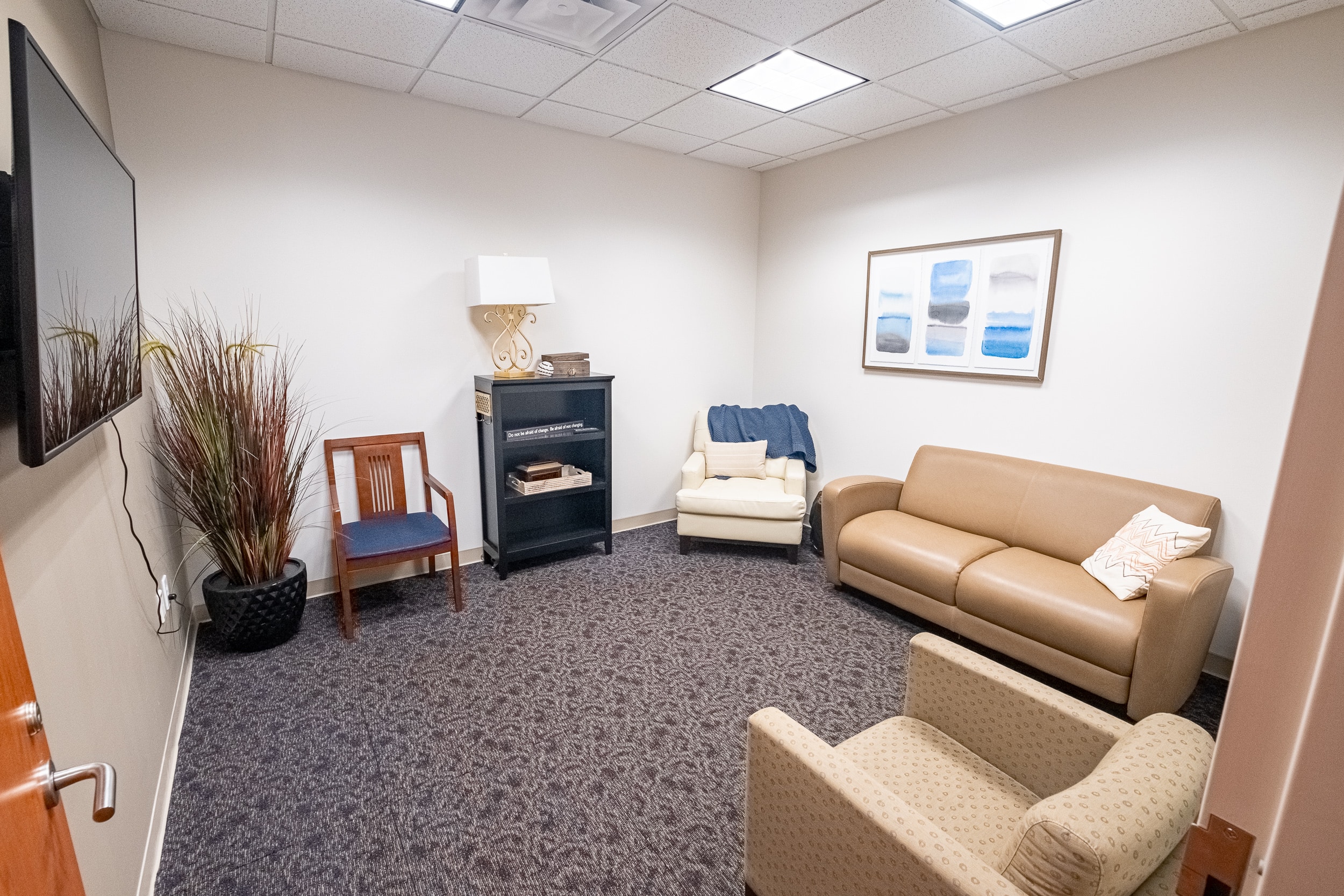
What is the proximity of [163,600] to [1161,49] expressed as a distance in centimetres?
428

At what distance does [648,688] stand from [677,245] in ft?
9.49

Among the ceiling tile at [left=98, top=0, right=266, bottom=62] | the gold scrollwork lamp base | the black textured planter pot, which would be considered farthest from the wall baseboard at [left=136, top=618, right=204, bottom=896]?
the ceiling tile at [left=98, top=0, right=266, bottom=62]

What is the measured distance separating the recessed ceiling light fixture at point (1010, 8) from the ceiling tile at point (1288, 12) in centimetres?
71

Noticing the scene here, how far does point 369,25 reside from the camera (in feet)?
7.71

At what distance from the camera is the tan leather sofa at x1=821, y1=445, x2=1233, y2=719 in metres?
2.16

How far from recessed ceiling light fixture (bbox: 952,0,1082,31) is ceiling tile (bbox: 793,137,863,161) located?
4.69 feet

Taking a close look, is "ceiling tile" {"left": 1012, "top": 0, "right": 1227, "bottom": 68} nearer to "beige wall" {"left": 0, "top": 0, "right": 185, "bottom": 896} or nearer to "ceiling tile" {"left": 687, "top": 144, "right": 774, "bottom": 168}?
"ceiling tile" {"left": 687, "top": 144, "right": 774, "bottom": 168}

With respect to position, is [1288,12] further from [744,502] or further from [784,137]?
[744,502]

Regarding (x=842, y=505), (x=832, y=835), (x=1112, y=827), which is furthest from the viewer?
(x=842, y=505)

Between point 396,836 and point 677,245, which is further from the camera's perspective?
point 677,245

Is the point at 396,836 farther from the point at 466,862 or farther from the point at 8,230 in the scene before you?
the point at 8,230

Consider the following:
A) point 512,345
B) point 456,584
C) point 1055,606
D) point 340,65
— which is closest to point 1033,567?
point 1055,606

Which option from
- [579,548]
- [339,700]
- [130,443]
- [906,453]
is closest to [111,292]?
[130,443]

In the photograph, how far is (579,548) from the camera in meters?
3.91
